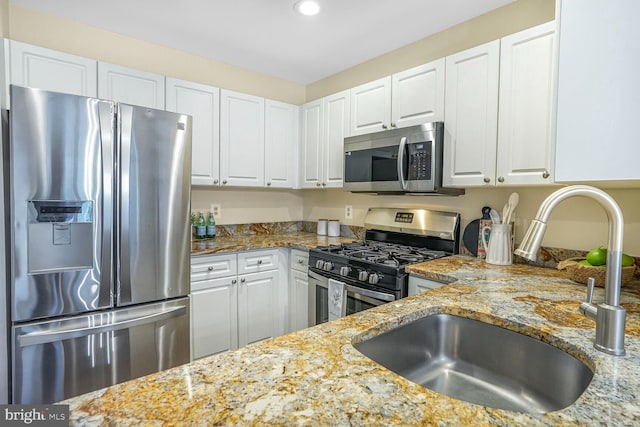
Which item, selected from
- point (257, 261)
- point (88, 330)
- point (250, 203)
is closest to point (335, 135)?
point (250, 203)

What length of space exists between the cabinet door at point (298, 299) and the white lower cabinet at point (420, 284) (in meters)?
0.96

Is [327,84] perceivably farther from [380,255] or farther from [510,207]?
[510,207]

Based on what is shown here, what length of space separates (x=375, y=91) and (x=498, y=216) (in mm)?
1240

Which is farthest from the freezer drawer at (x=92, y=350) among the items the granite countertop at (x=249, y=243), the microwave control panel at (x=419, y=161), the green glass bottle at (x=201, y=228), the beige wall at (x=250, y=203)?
the microwave control panel at (x=419, y=161)

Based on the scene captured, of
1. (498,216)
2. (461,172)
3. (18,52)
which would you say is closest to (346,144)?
(461,172)

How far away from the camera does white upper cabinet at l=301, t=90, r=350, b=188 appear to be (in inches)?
108

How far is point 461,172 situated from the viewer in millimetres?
1989

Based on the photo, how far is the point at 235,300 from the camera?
247 cm

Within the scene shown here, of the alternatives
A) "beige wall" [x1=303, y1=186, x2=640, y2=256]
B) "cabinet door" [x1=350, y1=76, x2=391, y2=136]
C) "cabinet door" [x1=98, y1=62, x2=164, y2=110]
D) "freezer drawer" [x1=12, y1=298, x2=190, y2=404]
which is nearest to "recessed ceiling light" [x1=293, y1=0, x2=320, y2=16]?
"cabinet door" [x1=350, y1=76, x2=391, y2=136]

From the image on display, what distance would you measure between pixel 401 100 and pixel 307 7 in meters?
0.85

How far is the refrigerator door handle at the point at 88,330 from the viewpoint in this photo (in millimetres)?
1554

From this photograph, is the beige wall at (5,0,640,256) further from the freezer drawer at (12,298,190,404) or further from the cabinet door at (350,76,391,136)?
the freezer drawer at (12,298,190,404)

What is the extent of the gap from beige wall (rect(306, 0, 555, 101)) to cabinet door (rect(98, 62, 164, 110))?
1587 mm

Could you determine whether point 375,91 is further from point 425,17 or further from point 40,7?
point 40,7
